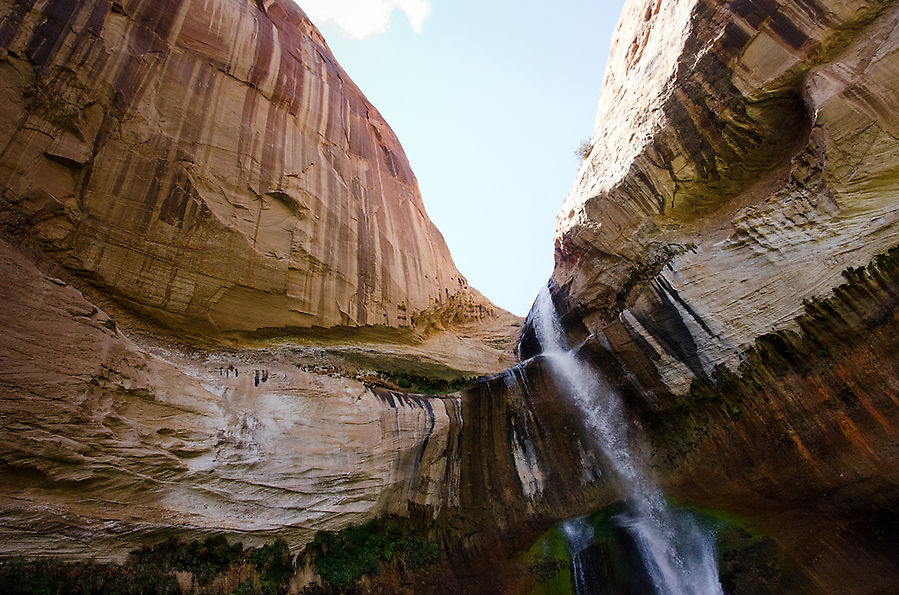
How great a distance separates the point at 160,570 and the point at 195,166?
7.37 meters

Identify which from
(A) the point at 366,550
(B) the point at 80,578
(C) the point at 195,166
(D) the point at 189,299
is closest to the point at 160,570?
(B) the point at 80,578

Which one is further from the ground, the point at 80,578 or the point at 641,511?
the point at 80,578

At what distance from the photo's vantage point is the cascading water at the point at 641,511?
886 centimetres

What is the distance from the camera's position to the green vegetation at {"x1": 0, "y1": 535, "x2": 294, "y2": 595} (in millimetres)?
5914

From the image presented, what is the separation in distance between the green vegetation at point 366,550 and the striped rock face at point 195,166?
4545mm

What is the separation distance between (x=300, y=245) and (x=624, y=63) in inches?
420

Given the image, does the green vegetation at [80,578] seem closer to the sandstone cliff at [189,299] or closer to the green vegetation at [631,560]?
the sandstone cliff at [189,299]

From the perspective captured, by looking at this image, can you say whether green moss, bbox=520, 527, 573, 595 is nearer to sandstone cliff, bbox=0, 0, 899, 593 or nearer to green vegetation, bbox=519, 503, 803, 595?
green vegetation, bbox=519, 503, 803, 595

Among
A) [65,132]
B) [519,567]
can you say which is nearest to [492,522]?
[519,567]

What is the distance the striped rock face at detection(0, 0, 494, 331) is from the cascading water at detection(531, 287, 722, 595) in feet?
16.3

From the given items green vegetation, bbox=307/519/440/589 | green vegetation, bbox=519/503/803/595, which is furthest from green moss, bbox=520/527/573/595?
green vegetation, bbox=307/519/440/589

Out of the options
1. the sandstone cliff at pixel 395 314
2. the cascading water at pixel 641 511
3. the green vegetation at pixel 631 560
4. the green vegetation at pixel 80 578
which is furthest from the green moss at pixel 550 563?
the green vegetation at pixel 80 578

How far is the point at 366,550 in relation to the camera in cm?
888

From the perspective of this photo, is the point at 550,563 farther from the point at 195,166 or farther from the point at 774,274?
the point at 195,166
